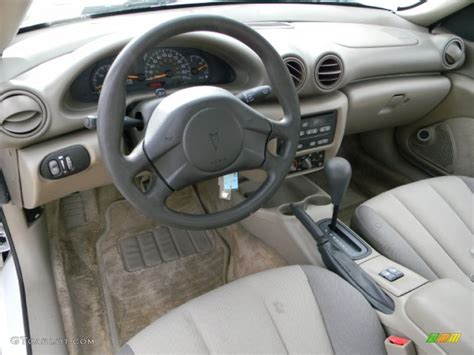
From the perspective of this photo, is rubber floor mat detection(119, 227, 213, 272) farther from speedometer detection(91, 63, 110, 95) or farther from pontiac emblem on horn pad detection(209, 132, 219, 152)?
pontiac emblem on horn pad detection(209, 132, 219, 152)

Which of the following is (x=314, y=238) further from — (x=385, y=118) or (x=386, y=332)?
(x=385, y=118)

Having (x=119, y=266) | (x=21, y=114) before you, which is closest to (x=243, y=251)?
(x=119, y=266)

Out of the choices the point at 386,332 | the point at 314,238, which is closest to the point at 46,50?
the point at 314,238

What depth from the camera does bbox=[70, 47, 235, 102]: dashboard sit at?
3.41 feet

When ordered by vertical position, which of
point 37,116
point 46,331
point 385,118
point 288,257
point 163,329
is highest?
point 37,116

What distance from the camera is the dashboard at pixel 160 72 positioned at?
1.04m

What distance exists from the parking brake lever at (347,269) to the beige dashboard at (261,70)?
287 millimetres

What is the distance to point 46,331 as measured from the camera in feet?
4.19

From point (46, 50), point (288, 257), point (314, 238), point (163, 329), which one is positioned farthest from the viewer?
point (288, 257)

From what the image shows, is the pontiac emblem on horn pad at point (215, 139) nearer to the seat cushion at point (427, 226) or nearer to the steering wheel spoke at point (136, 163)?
the steering wheel spoke at point (136, 163)

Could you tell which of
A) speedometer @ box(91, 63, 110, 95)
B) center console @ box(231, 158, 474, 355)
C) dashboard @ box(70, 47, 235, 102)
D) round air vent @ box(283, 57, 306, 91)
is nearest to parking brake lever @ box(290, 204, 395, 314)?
center console @ box(231, 158, 474, 355)

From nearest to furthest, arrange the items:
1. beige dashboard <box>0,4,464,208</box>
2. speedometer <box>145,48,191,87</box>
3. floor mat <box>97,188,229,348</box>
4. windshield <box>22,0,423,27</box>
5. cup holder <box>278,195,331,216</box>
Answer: beige dashboard <box>0,4,464,208</box> → speedometer <box>145,48,191,87</box> → windshield <box>22,0,423,27</box> → cup holder <box>278,195,331,216</box> → floor mat <box>97,188,229,348</box>

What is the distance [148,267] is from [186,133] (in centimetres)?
94

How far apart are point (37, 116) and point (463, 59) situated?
5.02 feet
